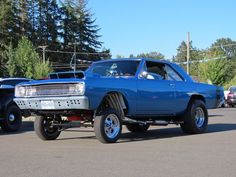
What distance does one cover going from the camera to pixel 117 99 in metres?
10.9

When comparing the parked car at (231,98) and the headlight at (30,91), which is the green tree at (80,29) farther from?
the headlight at (30,91)

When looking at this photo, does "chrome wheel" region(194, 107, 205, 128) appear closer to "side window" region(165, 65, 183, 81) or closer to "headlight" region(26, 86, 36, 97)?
"side window" region(165, 65, 183, 81)

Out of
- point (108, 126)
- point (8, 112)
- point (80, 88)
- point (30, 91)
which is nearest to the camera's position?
point (80, 88)

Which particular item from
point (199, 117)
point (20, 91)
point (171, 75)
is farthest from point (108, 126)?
point (199, 117)

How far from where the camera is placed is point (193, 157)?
27.0ft

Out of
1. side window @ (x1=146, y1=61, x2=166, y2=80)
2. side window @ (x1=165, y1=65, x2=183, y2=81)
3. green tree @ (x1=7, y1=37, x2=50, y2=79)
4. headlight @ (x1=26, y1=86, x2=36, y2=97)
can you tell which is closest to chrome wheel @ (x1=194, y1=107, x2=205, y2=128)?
side window @ (x1=165, y1=65, x2=183, y2=81)

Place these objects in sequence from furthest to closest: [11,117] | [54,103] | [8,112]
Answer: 1. [11,117]
2. [8,112]
3. [54,103]

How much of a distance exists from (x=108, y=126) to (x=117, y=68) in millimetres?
1827

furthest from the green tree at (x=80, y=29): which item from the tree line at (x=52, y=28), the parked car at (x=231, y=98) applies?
the parked car at (x=231, y=98)

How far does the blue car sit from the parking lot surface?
461 mm

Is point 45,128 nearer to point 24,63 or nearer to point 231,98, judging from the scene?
point 231,98

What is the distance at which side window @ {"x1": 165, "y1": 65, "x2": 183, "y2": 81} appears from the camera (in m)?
12.6

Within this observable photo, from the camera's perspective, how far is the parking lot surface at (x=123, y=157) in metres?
6.93

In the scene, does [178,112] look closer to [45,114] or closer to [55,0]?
[45,114]
